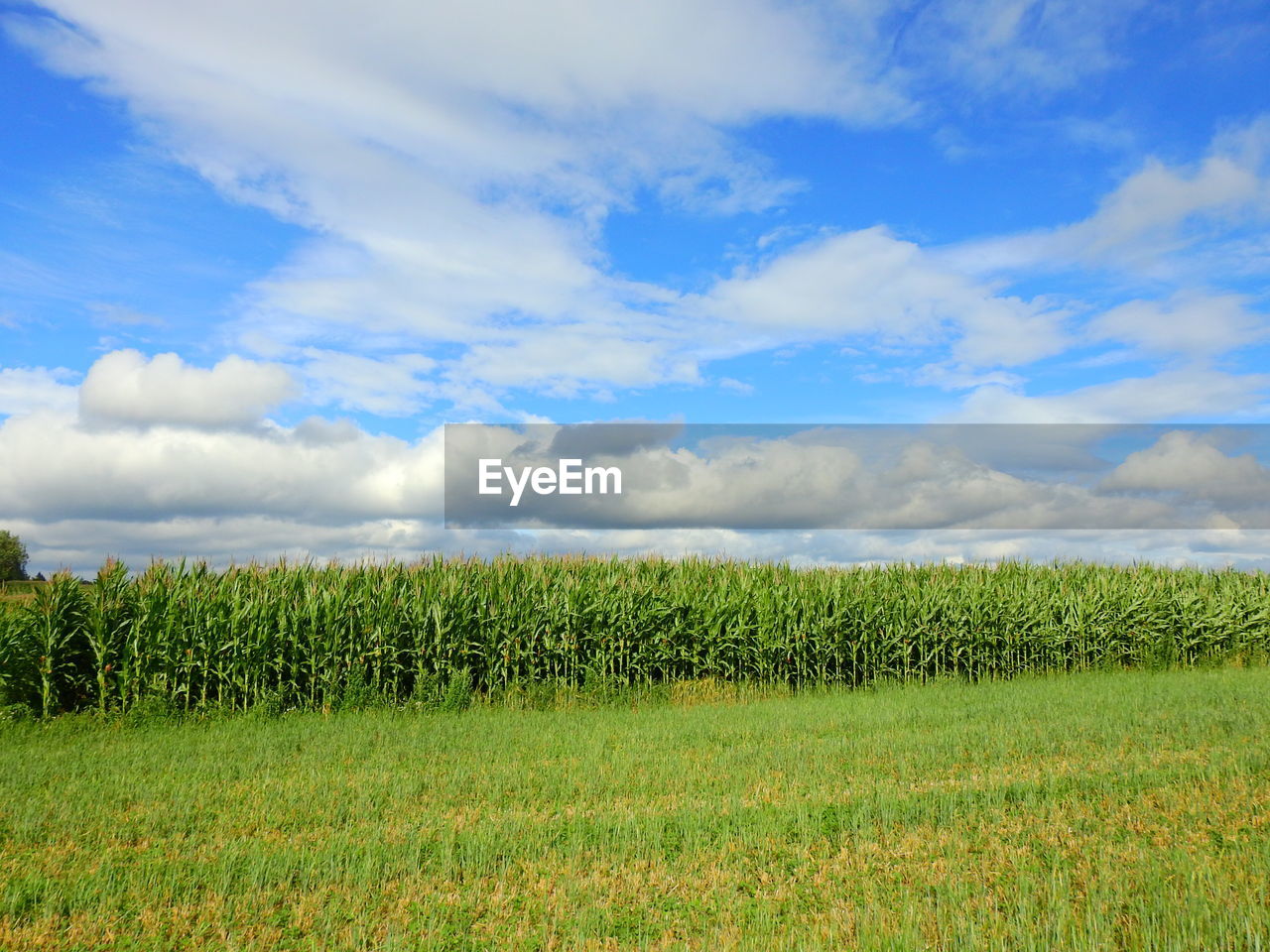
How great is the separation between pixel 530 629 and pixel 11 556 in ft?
219

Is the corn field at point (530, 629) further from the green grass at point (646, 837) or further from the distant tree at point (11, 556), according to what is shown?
the distant tree at point (11, 556)

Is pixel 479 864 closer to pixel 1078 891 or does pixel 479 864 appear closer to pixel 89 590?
pixel 1078 891

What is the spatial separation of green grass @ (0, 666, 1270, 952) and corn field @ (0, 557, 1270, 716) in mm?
2181

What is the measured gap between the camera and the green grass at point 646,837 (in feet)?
Answer: 22.8

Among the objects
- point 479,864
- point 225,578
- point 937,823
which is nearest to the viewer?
point 479,864

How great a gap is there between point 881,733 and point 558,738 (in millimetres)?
5483

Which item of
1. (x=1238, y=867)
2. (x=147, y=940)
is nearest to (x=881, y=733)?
(x=1238, y=867)

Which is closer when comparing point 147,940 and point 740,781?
point 147,940

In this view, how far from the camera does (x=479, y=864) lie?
8.23 m

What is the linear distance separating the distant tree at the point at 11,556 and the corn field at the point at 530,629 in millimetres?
57044

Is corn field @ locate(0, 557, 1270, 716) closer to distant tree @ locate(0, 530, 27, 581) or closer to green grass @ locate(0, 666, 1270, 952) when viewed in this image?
green grass @ locate(0, 666, 1270, 952)

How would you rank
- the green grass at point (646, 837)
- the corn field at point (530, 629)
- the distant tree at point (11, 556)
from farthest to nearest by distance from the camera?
the distant tree at point (11, 556), the corn field at point (530, 629), the green grass at point (646, 837)

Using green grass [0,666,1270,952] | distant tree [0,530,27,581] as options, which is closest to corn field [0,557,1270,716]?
green grass [0,666,1270,952]

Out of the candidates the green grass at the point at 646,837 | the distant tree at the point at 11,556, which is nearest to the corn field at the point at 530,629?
the green grass at the point at 646,837
